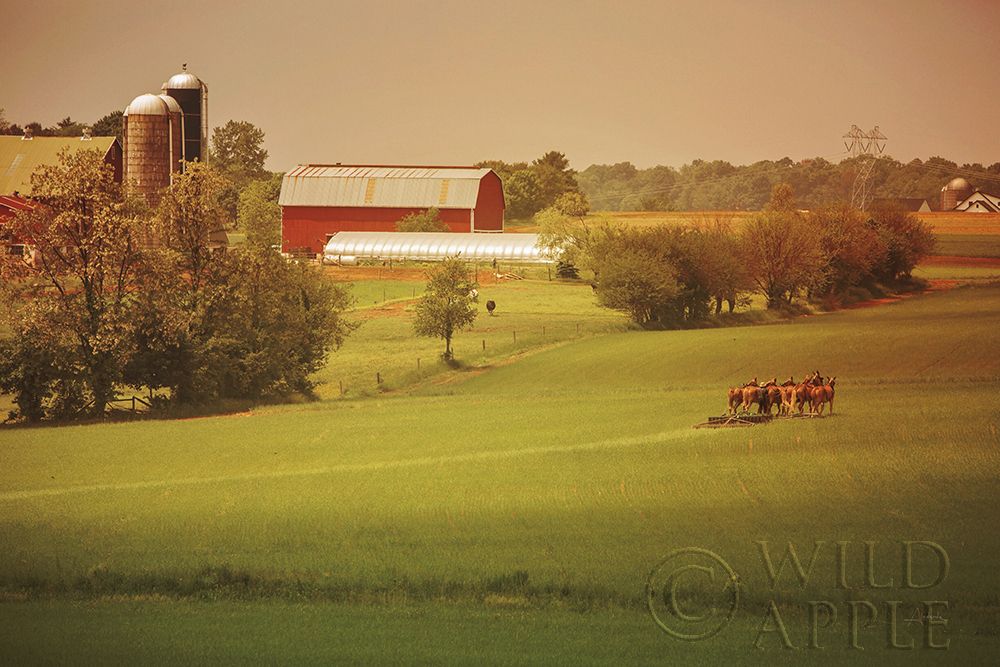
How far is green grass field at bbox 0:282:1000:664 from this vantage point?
682 inches

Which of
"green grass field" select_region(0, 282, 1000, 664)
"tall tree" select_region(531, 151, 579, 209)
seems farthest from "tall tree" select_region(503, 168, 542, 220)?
"green grass field" select_region(0, 282, 1000, 664)

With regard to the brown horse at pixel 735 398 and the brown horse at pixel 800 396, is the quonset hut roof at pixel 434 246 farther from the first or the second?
the brown horse at pixel 735 398

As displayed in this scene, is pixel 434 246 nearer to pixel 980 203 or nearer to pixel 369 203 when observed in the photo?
pixel 369 203

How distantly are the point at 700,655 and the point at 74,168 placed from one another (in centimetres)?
3307

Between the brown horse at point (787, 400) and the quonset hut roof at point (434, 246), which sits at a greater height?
the quonset hut roof at point (434, 246)

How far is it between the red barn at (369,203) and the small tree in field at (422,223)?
2987 millimetres

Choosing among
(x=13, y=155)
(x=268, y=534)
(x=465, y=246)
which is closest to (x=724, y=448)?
(x=268, y=534)

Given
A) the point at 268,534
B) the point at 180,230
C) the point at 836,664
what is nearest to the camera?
the point at 836,664

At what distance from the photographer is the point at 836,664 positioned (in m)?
15.9

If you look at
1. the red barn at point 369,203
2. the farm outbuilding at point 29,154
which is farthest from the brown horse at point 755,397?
the red barn at point 369,203

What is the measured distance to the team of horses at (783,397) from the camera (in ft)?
110

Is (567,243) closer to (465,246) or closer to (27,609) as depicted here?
(465,246)

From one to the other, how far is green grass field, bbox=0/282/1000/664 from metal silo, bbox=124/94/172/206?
218ft

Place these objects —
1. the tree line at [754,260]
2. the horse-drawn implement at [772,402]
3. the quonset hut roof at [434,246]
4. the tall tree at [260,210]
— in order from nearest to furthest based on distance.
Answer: the horse-drawn implement at [772,402] < the tree line at [754,260] < the quonset hut roof at [434,246] < the tall tree at [260,210]
